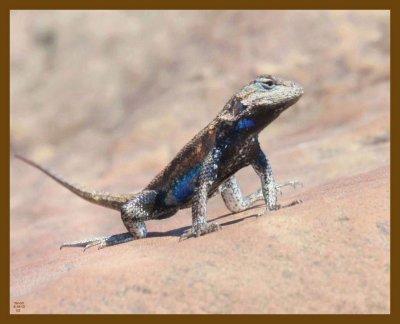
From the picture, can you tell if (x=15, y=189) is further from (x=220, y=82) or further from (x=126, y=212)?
(x=126, y=212)

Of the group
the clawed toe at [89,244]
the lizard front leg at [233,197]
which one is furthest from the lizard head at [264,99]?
the clawed toe at [89,244]

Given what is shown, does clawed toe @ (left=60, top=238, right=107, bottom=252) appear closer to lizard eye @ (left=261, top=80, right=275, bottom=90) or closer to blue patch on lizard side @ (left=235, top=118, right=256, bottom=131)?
blue patch on lizard side @ (left=235, top=118, right=256, bottom=131)

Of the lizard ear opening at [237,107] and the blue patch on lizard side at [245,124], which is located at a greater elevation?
the lizard ear opening at [237,107]

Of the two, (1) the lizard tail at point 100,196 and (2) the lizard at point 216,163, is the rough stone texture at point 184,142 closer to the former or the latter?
(2) the lizard at point 216,163

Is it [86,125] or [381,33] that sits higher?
[381,33]

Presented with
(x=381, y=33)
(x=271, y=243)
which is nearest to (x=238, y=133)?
(x=271, y=243)

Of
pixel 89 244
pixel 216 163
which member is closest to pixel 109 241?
pixel 89 244

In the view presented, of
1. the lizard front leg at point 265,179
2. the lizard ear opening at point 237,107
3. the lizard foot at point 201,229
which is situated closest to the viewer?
the lizard foot at point 201,229
